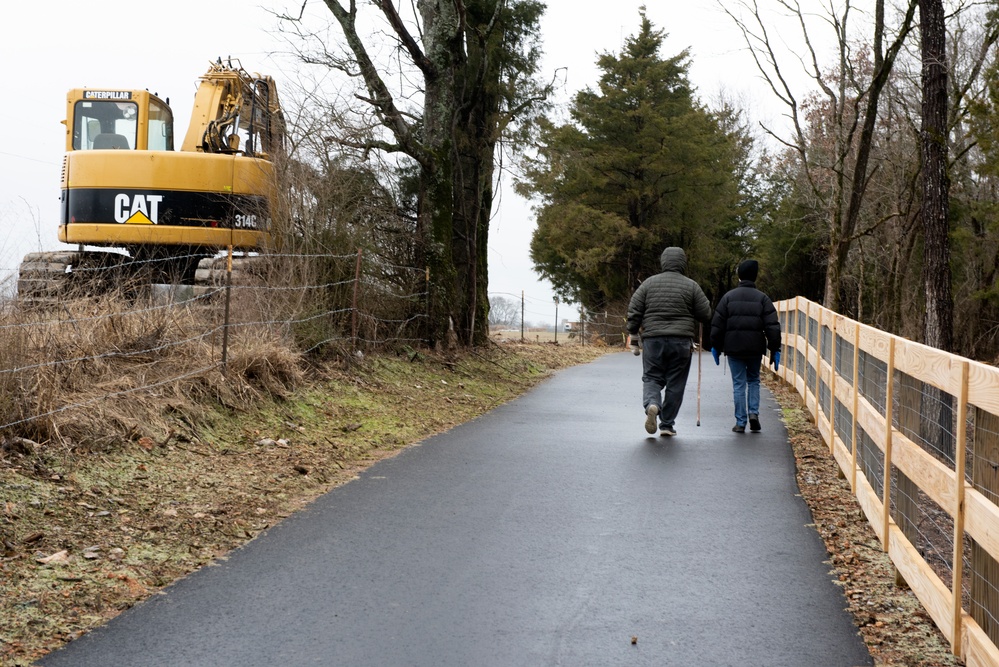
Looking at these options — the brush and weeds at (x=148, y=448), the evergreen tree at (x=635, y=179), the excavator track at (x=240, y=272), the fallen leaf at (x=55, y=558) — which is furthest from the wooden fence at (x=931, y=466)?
the evergreen tree at (x=635, y=179)

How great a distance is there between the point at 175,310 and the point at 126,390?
7.16ft

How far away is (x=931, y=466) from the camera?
219 inches

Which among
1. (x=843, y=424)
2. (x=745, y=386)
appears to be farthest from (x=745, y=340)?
(x=843, y=424)

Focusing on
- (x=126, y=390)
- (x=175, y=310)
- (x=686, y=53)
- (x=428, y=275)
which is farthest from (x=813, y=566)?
(x=686, y=53)

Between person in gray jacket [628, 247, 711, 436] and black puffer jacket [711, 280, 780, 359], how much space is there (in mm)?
617

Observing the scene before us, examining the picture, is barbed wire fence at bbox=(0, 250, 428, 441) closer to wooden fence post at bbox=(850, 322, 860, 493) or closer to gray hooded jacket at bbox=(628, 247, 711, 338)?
gray hooded jacket at bbox=(628, 247, 711, 338)

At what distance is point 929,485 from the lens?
220 inches

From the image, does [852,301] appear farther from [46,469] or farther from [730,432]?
[46,469]

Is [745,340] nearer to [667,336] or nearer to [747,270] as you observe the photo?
[667,336]

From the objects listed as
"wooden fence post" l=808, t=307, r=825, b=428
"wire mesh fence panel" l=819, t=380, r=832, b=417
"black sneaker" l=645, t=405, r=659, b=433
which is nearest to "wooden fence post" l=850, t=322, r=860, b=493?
"wire mesh fence panel" l=819, t=380, r=832, b=417

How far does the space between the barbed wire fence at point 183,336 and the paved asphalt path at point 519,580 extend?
217cm

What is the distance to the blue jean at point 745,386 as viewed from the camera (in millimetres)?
12992

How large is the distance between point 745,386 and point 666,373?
1120 millimetres

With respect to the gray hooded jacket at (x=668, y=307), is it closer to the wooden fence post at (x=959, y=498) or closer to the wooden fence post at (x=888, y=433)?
the wooden fence post at (x=888, y=433)
